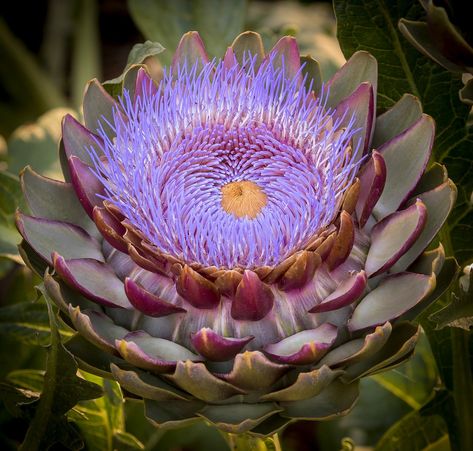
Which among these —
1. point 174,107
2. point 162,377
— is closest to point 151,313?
point 162,377

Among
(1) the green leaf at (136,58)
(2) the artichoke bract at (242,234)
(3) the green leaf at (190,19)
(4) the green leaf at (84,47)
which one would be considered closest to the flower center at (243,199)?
(2) the artichoke bract at (242,234)

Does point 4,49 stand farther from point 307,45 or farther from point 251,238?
point 251,238

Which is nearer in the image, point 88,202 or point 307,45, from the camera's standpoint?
point 88,202

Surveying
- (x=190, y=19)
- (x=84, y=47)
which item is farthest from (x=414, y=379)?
(x=84, y=47)

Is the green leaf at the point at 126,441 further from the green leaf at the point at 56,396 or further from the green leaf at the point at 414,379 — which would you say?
the green leaf at the point at 414,379

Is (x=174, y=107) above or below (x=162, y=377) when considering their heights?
above

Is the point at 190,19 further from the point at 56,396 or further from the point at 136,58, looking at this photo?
the point at 56,396
